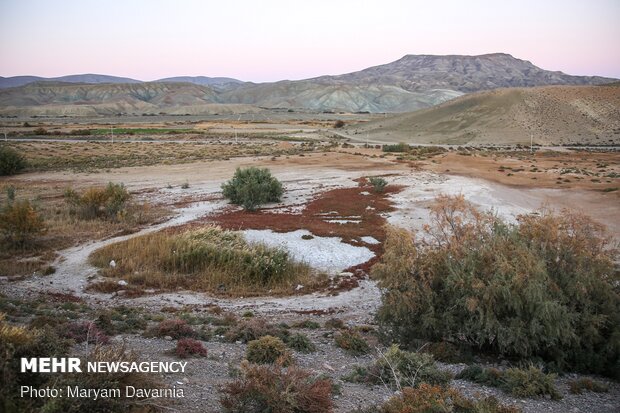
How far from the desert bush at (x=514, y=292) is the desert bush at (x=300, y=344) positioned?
183cm

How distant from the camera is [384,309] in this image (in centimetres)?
1055

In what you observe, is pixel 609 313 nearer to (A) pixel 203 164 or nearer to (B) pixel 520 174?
(B) pixel 520 174

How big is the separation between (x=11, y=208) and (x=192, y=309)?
10.8 m

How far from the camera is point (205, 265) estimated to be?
17.3m

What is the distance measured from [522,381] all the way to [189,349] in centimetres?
594

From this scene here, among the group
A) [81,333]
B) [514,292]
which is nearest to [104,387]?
[81,333]

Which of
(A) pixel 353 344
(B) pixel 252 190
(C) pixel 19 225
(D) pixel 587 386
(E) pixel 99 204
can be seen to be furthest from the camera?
(B) pixel 252 190

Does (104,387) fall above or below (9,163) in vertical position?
below

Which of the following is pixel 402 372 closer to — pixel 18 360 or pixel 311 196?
pixel 18 360

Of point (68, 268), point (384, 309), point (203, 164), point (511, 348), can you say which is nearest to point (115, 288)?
point (68, 268)

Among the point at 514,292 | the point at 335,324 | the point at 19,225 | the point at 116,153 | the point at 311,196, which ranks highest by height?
the point at 116,153

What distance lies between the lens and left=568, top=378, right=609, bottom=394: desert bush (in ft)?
26.4

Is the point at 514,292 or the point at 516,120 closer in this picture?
the point at 514,292

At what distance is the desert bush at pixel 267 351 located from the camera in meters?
8.73
